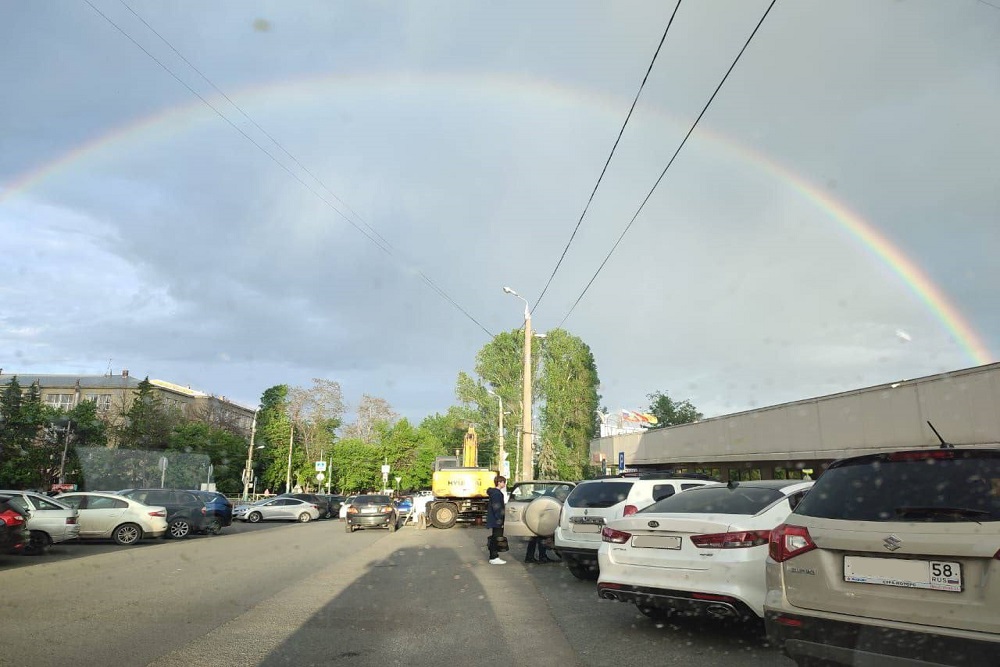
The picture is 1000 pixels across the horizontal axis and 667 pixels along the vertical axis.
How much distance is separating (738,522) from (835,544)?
6.07ft

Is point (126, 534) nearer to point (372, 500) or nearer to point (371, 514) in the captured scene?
point (371, 514)

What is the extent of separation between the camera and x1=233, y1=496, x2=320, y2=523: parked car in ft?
120

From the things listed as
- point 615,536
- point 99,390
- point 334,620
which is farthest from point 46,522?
point 99,390

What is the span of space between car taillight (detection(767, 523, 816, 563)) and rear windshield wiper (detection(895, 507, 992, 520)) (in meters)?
0.55

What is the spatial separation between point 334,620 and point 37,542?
11.3 metres

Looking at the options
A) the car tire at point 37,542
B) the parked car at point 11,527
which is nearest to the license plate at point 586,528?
the parked car at point 11,527

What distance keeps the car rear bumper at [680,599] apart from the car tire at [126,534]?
1577 cm

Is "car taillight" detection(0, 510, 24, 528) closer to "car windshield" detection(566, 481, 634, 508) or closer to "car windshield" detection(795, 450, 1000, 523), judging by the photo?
"car windshield" detection(566, 481, 634, 508)

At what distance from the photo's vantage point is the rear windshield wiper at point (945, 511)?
3.62 metres

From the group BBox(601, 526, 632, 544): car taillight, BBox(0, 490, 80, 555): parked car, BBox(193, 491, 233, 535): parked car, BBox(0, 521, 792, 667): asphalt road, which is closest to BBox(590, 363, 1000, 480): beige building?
BBox(0, 521, 792, 667): asphalt road

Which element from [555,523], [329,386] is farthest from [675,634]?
[329,386]

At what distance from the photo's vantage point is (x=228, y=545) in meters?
17.8

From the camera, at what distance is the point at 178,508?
805 inches

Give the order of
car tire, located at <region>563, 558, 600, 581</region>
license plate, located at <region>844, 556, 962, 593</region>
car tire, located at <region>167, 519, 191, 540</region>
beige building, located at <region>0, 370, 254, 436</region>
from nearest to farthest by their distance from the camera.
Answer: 1. license plate, located at <region>844, 556, 962, 593</region>
2. car tire, located at <region>563, 558, 600, 581</region>
3. car tire, located at <region>167, 519, 191, 540</region>
4. beige building, located at <region>0, 370, 254, 436</region>
